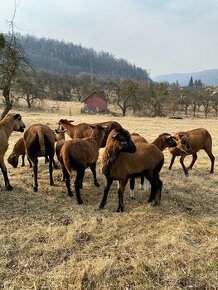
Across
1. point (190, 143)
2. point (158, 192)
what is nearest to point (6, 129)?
point (158, 192)

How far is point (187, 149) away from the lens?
42.8 ft

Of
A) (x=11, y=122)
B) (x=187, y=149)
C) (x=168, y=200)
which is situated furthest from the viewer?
(x=187, y=149)

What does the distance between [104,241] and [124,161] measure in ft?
7.37

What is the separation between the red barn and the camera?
221 ft

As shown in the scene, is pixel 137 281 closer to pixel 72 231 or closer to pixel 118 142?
pixel 72 231

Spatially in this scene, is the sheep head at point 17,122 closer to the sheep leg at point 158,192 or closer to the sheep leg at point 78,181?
the sheep leg at point 78,181

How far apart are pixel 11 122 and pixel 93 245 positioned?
5561mm

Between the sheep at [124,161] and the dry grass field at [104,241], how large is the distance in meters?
0.74

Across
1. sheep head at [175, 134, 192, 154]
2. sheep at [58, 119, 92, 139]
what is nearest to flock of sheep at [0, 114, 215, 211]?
sheep at [58, 119, 92, 139]

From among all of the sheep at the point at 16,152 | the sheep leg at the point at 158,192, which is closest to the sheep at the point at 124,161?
the sheep leg at the point at 158,192

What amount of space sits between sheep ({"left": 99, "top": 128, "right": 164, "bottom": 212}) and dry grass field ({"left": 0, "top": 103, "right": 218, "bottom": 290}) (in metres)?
0.74

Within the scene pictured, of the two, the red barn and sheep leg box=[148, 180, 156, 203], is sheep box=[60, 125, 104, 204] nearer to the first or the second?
sheep leg box=[148, 180, 156, 203]

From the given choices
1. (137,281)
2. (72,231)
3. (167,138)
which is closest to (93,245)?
(72,231)

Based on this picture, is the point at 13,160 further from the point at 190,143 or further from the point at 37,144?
the point at 190,143
